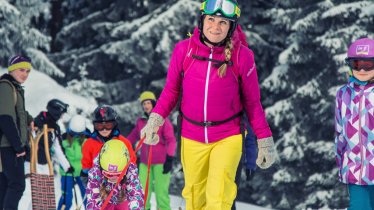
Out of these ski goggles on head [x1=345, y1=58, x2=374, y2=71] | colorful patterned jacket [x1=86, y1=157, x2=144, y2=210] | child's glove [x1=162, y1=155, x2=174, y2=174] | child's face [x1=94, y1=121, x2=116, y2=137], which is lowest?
colorful patterned jacket [x1=86, y1=157, x2=144, y2=210]

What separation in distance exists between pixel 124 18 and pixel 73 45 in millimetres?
2562

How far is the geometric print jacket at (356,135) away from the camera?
22.4ft

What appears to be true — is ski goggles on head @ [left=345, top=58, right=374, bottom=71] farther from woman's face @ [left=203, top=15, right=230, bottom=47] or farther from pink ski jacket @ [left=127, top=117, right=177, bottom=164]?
pink ski jacket @ [left=127, top=117, right=177, bottom=164]

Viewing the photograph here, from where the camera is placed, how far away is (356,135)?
6.88 metres

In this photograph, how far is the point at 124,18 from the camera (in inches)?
1019

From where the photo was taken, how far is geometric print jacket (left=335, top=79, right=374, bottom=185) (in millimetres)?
6820

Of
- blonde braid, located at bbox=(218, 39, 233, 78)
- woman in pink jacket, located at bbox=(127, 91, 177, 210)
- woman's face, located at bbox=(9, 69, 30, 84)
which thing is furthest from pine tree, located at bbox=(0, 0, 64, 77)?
blonde braid, located at bbox=(218, 39, 233, 78)

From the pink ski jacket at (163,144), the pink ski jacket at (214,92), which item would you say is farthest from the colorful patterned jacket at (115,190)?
the pink ski jacket at (163,144)

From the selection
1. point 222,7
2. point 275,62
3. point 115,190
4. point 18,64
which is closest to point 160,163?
point 18,64

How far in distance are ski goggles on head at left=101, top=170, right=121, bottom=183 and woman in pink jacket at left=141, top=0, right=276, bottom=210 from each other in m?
0.97

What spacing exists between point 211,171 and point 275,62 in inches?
739

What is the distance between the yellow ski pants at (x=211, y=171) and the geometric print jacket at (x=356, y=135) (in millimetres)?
1182

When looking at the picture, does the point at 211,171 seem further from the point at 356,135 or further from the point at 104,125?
the point at 104,125

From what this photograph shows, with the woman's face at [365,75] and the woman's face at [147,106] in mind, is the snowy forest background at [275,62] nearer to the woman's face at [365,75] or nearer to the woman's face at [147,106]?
the woman's face at [147,106]
